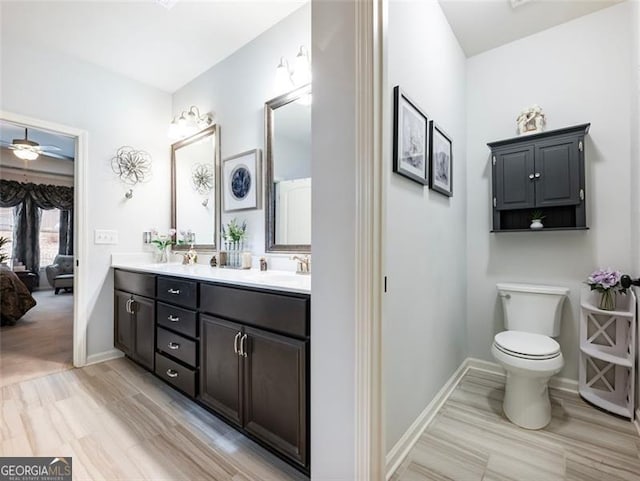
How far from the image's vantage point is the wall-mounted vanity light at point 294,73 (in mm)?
1888

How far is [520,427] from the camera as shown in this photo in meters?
1.59

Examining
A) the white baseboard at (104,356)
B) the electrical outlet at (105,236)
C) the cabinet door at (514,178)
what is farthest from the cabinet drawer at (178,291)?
→ the cabinet door at (514,178)

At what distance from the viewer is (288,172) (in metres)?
2.04

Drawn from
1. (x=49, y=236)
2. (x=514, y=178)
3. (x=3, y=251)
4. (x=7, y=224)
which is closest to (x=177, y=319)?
(x=514, y=178)

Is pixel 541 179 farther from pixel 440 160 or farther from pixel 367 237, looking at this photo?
pixel 367 237

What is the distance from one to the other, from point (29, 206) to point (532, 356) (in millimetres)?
8252

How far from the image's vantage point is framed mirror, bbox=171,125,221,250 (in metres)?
2.57

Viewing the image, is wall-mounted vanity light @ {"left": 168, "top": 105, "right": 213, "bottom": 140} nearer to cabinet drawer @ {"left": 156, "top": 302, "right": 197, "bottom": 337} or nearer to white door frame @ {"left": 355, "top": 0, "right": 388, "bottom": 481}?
cabinet drawer @ {"left": 156, "top": 302, "right": 197, "bottom": 337}

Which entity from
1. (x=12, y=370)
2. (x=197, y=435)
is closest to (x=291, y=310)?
(x=197, y=435)

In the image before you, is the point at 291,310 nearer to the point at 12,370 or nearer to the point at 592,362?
the point at 592,362

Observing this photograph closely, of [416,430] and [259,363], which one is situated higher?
[259,363]

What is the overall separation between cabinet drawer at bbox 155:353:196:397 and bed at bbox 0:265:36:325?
10.1ft

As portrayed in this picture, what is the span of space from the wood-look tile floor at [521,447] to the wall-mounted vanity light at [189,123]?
9.45ft

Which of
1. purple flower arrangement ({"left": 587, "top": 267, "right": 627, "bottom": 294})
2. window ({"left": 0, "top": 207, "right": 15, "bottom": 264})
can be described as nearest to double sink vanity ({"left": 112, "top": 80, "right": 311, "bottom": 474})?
purple flower arrangement ({"left": 587, "top": 267, "right": 627, "bottom": 294})
